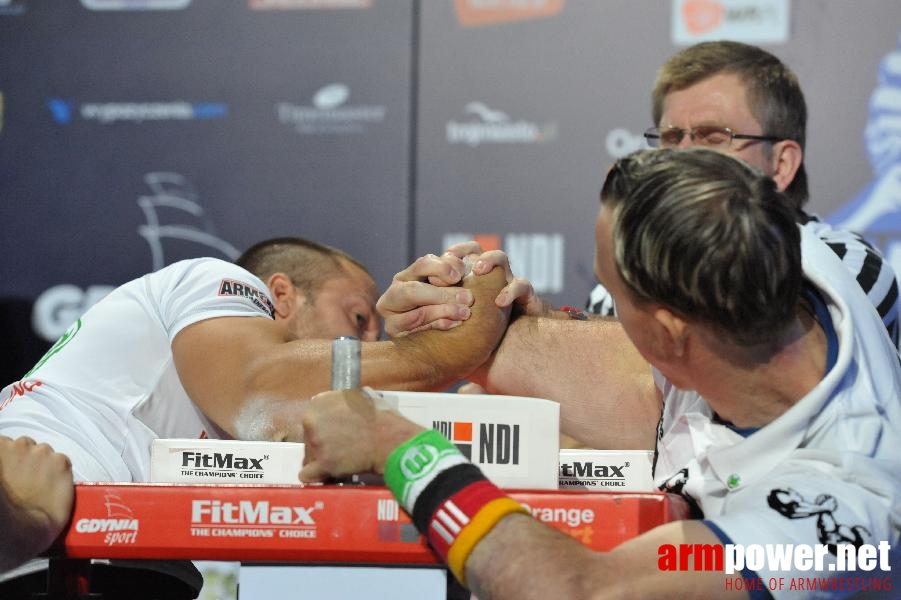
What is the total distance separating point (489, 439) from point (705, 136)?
5.24 ft

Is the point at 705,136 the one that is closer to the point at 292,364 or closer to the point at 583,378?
the point at 583,378

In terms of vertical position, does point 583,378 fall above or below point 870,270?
below

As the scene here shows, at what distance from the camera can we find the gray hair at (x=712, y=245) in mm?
1344

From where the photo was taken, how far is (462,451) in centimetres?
148

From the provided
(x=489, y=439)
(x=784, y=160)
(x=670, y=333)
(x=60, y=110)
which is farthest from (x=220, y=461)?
(x=60, y=110)

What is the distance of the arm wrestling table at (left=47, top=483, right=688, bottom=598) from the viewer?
52.8 inches

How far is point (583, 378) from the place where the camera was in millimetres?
2145

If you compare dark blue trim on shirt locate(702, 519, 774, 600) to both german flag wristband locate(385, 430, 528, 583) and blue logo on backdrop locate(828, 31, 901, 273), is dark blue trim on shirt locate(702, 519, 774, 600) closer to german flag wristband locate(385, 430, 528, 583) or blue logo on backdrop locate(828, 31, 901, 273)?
german flag wristband locate(385, 430, 528, 583)

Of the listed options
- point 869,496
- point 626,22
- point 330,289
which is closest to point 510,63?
point 626,22

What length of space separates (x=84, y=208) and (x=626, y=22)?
1933 millimetres

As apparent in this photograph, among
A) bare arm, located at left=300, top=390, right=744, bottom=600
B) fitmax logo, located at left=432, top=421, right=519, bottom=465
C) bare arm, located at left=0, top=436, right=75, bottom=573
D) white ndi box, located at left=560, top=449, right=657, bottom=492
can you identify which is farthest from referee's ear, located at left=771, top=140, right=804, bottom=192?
bare arm, located at left=0, top=436, right=75, bottom=573

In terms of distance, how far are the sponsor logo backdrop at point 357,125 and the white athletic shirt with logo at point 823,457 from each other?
2.09 metres

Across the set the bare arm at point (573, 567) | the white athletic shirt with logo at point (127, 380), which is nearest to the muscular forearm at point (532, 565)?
the bare arm at point (573, 567)

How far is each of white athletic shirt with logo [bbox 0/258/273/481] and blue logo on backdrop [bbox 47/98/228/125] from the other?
1546 mm
